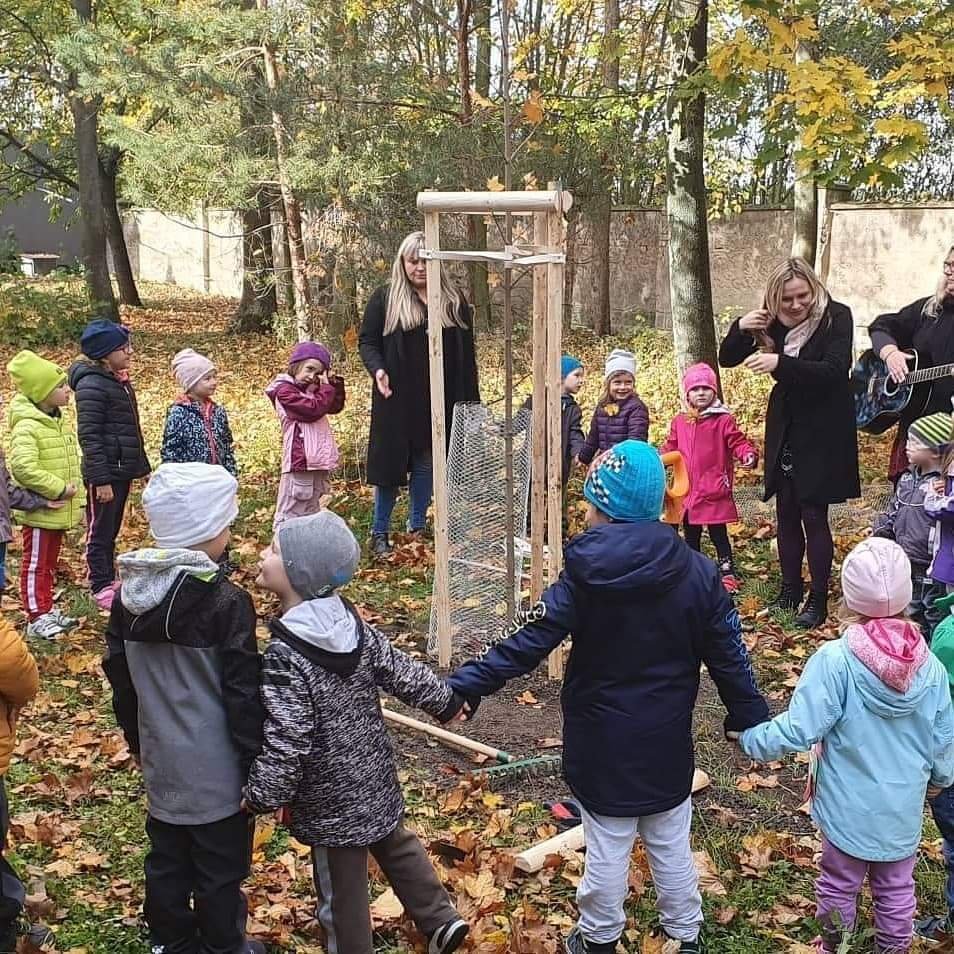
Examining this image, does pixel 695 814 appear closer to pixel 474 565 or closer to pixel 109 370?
pixel 474 565

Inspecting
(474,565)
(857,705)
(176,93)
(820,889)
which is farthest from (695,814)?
(176,93)

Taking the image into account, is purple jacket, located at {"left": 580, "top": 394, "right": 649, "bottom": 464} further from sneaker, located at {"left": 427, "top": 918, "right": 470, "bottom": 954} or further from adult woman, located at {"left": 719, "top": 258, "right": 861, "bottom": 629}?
sneaker, located at {"left": 427, "top": 918, "right": 470, "bottom": 954}

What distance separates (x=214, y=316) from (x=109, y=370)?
16.0 meters

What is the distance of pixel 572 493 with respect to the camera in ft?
28.8

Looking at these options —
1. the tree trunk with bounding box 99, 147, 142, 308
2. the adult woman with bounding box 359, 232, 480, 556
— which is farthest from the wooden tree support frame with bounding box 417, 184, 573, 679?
the tree trunk with bounding box 99, 147, 142, 308

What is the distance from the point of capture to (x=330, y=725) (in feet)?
9.32

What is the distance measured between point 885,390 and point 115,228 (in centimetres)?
1834

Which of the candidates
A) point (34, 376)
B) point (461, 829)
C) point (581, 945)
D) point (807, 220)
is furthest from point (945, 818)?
point (807, 220)

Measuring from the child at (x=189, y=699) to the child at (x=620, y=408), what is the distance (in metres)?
3.90

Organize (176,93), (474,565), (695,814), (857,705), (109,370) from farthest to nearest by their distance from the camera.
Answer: (176,93)
(109,370)
(474,565)
(695,814)
(857,705)

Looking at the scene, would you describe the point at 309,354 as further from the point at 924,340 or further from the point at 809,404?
the point at 924,340

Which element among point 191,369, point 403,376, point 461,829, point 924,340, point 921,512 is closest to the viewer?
point 461,829

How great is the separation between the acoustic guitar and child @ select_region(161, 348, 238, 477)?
12.3ft

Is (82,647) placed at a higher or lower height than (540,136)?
lower
